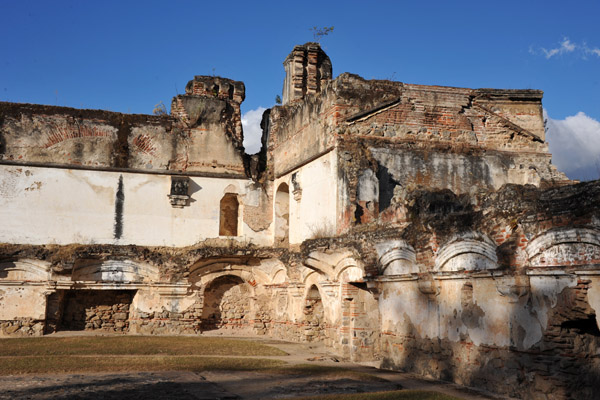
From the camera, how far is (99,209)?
56.4 ft

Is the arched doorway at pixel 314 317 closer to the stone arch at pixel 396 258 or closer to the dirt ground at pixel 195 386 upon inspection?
the stone arch at pixel 396 258

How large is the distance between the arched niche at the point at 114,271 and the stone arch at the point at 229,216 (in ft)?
9.20

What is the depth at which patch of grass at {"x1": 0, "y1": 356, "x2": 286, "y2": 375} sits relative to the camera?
9462 mm

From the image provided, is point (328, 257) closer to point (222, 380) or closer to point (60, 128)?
point (222, 380)

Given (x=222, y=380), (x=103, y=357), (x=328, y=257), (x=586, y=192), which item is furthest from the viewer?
(x=328, y=257)

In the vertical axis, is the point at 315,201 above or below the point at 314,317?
above

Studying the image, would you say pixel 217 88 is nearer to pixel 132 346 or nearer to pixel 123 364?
pixel 132 346

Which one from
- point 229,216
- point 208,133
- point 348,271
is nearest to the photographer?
point 348,271

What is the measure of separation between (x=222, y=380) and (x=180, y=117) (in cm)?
1095

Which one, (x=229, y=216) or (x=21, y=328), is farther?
(x=229, y=216)

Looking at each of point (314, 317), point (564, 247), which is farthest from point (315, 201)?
point (564, 247)

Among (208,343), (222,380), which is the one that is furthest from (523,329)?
(208,343)

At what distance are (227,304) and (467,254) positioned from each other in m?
10.3

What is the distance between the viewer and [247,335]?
17.5 m
